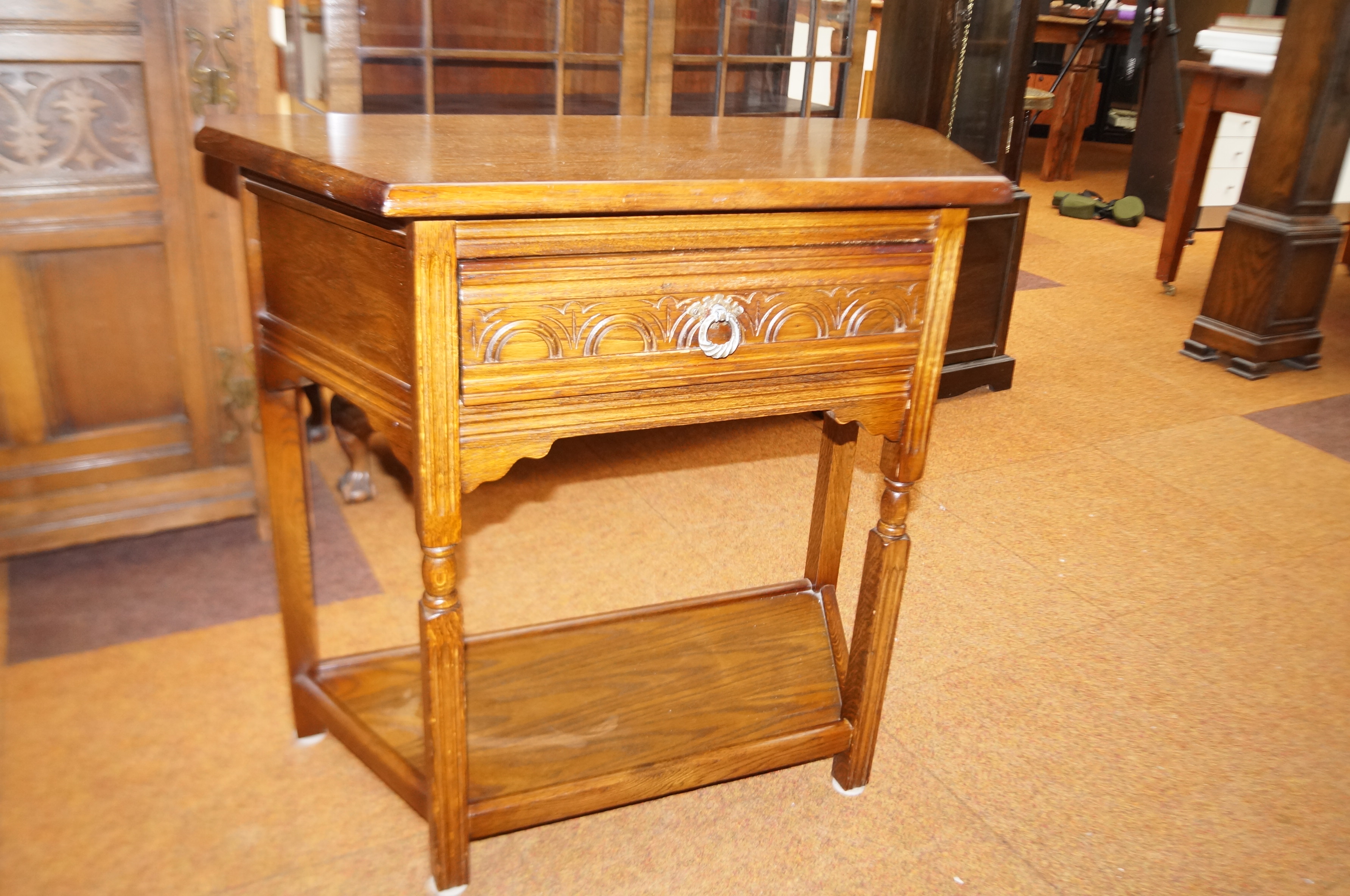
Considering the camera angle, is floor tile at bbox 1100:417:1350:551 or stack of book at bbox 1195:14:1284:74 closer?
floor tile at bbox 1100:417:1350:551

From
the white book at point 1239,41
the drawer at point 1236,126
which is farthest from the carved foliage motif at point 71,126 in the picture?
the drawer at point 1236,126

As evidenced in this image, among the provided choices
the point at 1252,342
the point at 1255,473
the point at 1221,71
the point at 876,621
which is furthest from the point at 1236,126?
the point at 876,621

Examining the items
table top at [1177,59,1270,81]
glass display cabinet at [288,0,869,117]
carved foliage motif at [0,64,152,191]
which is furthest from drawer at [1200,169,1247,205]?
carved foliage motif at [0,64,152,191]

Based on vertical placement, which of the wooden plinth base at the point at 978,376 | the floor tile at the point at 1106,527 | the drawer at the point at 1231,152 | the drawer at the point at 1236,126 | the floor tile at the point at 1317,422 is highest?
the drawer at the point at 1236,126

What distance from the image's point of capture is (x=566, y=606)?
2.18 m

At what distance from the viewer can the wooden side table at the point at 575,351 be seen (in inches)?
46.1

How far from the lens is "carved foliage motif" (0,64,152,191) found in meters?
1.94

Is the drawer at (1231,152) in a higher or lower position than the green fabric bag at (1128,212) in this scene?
higher

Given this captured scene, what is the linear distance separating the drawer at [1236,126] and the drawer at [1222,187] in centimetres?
18

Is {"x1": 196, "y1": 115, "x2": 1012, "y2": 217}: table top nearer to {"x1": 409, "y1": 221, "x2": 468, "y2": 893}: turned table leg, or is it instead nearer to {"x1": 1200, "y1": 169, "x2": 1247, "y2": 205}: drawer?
{"x1": 409, "y1": 221, "x2": 468, "y2": 893}: turned table leg

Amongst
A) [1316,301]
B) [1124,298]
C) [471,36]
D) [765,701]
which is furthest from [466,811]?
[1124,298]

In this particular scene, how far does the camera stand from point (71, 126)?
199 cm

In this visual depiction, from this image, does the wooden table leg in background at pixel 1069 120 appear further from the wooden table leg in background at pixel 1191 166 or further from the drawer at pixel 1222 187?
the wooden table leg in background at pixel 1191 166

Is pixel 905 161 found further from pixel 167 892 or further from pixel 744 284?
pixel 167 892
